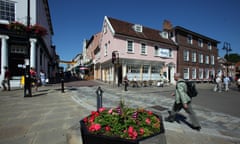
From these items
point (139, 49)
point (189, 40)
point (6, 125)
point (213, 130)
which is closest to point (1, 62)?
point (6, 125)

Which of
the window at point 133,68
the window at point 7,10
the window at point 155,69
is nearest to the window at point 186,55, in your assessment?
the window at point 155,69

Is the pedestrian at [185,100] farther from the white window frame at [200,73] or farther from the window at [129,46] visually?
the white window frame at [200,73]

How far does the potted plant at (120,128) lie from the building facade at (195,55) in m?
21.5

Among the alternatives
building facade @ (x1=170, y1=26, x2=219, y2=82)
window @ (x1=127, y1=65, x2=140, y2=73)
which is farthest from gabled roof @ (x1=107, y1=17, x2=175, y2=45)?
window @ (x1=127, y1=65, x2=140, y2=73)

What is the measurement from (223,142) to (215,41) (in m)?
32.6

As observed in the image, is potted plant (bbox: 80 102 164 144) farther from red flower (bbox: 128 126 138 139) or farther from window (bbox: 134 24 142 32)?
window (bbox: 134 24 142 32)

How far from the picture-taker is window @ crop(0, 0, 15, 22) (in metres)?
11.8

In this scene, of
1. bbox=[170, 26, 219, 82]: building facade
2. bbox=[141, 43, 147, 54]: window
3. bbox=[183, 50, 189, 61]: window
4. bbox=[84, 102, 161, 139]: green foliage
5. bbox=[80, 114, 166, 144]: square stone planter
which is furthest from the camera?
bbox=[183, 50, 189, 61]: window

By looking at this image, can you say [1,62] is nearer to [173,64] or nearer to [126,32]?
[126,32]

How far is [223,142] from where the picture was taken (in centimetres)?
295

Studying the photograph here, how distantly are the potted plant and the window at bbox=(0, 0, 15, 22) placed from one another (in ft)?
50.4

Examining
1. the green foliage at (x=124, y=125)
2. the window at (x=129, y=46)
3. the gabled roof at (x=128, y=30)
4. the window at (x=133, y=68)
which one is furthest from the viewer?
the window at (x=129, y=46)

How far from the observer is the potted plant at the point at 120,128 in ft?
4.60

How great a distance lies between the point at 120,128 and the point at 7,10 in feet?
53.2
